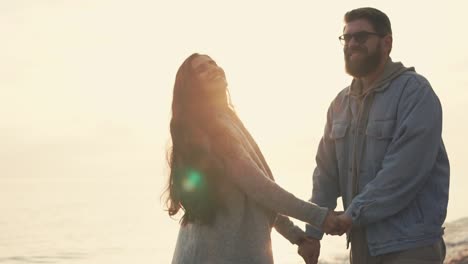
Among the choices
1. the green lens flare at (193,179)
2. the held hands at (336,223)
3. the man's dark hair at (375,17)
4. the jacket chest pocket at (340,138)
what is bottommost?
the held hands at (336,223)

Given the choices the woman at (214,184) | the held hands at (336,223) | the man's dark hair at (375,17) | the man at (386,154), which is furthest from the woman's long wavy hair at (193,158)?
the man's dark hair at (375,17)

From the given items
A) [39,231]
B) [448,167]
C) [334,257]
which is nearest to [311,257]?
[448,167]

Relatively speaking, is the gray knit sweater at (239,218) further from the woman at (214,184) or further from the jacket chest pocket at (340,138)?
the jacket chest pocket at (340,138)

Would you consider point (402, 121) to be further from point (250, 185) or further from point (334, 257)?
point (334, 257)

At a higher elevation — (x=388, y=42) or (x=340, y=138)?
(x=388, y=42)

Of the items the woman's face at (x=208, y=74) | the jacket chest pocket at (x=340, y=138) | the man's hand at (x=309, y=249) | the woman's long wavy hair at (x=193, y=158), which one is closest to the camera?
the woman's long wavy hair at (x=193, y=158)

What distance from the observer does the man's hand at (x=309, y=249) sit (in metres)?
7.68

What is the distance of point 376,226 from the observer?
712cm

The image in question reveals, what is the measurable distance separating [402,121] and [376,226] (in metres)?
0.79

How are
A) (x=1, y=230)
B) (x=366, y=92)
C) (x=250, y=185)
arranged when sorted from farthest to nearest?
(x=1, y=230)
(x=366, y=92)
(x=250, y=185)

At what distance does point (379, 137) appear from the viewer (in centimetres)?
714

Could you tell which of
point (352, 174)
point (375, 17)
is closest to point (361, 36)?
point (375, 17)

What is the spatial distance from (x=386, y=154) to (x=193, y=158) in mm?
1409

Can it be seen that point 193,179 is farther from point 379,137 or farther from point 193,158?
point 379,137
